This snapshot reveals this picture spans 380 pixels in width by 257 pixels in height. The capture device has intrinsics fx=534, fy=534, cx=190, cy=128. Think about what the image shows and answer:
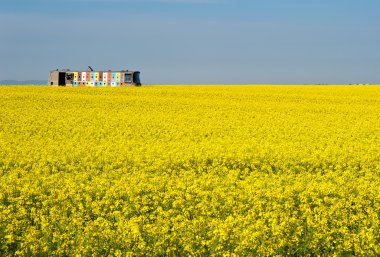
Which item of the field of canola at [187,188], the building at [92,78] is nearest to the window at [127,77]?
the building at [92,78]

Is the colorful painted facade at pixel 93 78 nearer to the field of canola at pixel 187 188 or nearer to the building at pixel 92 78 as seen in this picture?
the building at pixel 92 78

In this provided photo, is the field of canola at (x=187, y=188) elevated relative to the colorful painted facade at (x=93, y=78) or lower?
lower

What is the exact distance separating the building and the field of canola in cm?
3137

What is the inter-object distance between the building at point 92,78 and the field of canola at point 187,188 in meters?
31.4

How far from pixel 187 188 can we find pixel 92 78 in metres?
46.9

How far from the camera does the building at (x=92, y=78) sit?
2135 inches

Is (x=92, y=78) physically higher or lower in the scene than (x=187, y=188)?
higher

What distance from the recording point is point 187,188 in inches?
394

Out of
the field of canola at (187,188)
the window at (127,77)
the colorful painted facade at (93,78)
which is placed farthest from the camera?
the colorful painted facade at (93,78)

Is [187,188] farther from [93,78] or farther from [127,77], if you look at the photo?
[93,78]

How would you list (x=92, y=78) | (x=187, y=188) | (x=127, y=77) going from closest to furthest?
(x=187, y=188) → (x=127, y=77) → (x=92, y=78)

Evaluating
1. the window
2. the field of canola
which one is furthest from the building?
the field of canola

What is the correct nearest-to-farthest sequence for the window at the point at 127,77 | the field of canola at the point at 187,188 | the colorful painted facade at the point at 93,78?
1. the field of canola at the point at 187,188
2. the window at the point at 127,77
3. the colorful painted facade at the point at 93,78

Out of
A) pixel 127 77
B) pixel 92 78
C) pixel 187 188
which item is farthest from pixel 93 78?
pixel 187 188
